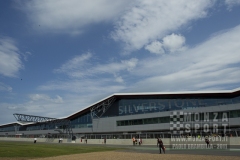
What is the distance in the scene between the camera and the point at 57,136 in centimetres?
6706

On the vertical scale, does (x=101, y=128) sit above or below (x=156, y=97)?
below

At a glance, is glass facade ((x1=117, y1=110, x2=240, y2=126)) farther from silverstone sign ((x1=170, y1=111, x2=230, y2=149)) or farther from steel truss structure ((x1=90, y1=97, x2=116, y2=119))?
steel truss structure ((x1=90, y1=97, x2=116, y2=119))

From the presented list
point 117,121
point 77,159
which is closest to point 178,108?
point 117,121

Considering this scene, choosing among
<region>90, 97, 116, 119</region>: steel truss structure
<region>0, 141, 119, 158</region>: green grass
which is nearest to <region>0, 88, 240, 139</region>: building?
<region>90, 97, 116, 119</region>: steel truss structure

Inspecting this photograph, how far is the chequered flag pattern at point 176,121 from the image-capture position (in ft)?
172

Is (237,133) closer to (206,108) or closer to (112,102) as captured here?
(206,108)

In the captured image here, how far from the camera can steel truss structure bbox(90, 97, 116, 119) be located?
7031cm

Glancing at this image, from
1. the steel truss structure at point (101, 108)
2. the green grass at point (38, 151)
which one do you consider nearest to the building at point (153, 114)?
the steel truss structure at point (101, 108)

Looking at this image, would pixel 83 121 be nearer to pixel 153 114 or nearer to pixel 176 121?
pixel 153 114

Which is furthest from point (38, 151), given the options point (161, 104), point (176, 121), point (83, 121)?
point (83, 121)

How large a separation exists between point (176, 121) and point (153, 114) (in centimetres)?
616

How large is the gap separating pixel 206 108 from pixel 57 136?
1470 inches

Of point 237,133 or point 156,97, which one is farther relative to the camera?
point 156,97

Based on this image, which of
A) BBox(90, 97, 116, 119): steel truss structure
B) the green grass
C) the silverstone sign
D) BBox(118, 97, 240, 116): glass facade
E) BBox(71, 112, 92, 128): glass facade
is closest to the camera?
the green grass
